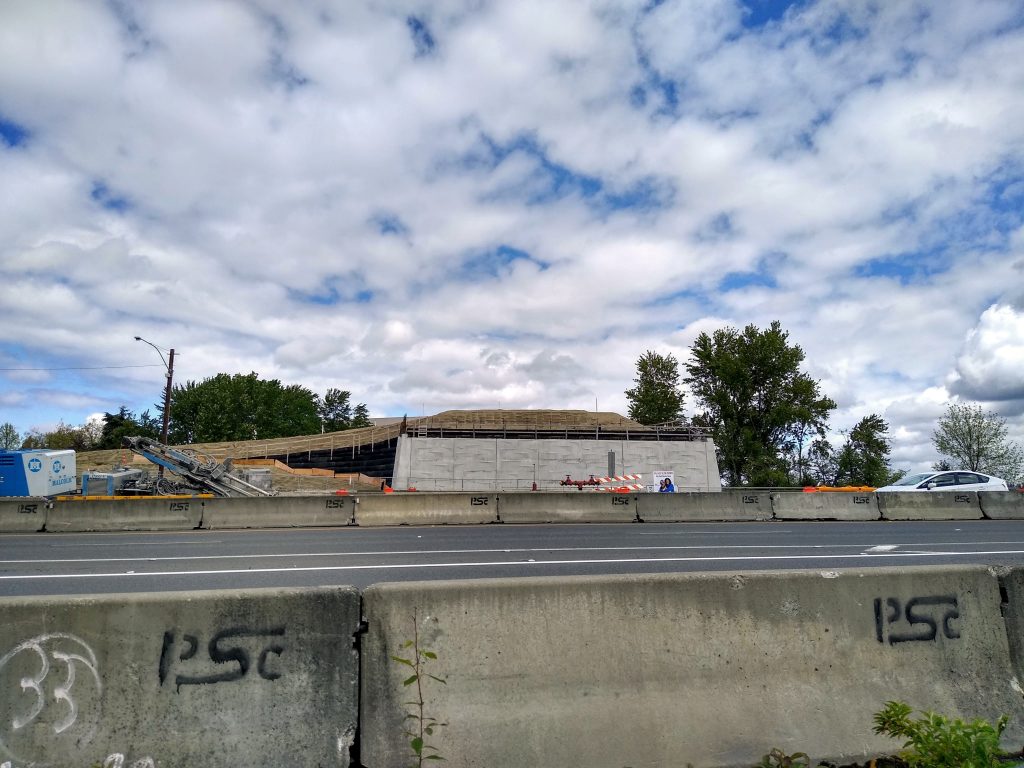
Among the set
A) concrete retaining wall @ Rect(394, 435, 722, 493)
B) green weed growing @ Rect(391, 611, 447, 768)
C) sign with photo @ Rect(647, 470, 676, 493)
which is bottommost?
green weed growing @ Rect(391, 611, 447, 768)

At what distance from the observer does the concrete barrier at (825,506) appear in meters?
20.7

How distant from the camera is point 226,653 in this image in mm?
3479

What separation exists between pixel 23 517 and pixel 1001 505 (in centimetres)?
2822

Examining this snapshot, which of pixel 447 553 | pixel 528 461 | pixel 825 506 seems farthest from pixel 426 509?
pixel 528 461

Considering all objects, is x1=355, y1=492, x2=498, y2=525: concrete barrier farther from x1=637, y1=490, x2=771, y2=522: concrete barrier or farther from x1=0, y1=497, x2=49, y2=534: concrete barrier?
x1=0, y1=497, x2=49, y2=534: concrete barrier

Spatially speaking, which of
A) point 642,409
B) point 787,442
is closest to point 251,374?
point 642,409

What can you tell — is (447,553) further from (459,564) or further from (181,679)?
(181,679)

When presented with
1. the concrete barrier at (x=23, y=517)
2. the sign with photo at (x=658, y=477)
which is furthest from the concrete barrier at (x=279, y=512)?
the sign with photo at (x=658, y=477)

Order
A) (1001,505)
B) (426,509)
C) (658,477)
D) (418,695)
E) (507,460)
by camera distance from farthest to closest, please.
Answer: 1. (507,460)
2. (658,477)
3. (1001,505)
4. (426,509)
5. (418,695)

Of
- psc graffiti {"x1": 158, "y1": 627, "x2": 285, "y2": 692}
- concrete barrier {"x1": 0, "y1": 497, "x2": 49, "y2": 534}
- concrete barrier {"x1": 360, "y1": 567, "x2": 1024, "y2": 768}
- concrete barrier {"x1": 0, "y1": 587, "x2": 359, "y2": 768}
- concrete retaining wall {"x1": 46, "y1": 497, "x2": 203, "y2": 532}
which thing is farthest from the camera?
concrete retaining wall {"x1": 46, "y1": 497, "x2": 203, "y2": 532}

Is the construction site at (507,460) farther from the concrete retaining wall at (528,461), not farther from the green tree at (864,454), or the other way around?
the green tree at (864,454)

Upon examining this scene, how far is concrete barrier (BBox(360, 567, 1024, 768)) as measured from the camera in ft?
12.0

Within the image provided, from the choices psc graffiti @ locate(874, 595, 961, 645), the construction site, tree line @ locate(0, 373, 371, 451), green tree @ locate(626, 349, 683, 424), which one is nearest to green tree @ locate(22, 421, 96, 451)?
tree line @ locate(0, 373, 371, 451)

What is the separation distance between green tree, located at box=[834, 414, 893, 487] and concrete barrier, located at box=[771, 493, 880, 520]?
51193mm
